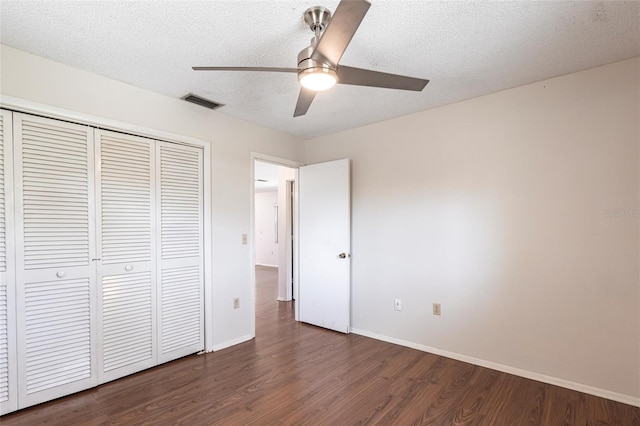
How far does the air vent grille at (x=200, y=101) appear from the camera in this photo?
9.14 feet

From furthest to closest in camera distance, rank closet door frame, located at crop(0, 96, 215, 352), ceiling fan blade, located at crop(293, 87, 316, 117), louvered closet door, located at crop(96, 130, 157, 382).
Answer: louvered closet door, located at crop(96, 130, 157, 382) < closet door frame, located at crop(0, 96, 215, 352) < ceiling fan blade, located at crop(293, 87, 316, 117)

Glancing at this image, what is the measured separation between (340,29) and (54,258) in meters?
2.39

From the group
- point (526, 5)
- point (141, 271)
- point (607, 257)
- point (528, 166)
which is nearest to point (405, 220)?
point (528, 166)

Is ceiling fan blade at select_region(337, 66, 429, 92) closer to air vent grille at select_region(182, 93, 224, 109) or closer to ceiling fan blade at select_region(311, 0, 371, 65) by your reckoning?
ceiling fan blade at select_region(311, 0, 371, 65)

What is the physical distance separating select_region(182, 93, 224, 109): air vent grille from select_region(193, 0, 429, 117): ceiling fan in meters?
1.24

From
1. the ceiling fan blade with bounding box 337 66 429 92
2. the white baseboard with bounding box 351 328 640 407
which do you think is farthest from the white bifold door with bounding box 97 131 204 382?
the white baseboard with bounding box 351 328 640 407

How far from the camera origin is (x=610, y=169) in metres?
2.24

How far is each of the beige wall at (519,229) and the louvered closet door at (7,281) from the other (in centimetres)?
293

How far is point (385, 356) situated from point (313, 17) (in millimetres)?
2799

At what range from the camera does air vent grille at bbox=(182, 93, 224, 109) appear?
2.79m

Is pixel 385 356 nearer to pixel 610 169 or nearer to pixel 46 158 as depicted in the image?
pixel 610 169

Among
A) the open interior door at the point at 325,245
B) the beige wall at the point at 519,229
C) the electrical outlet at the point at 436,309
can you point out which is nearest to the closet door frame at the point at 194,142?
the open interior door at the point at 325,245

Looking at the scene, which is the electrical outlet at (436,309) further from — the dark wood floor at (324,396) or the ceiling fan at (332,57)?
the ceiling fan at (332,57)

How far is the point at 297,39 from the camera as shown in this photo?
1.93 meters
